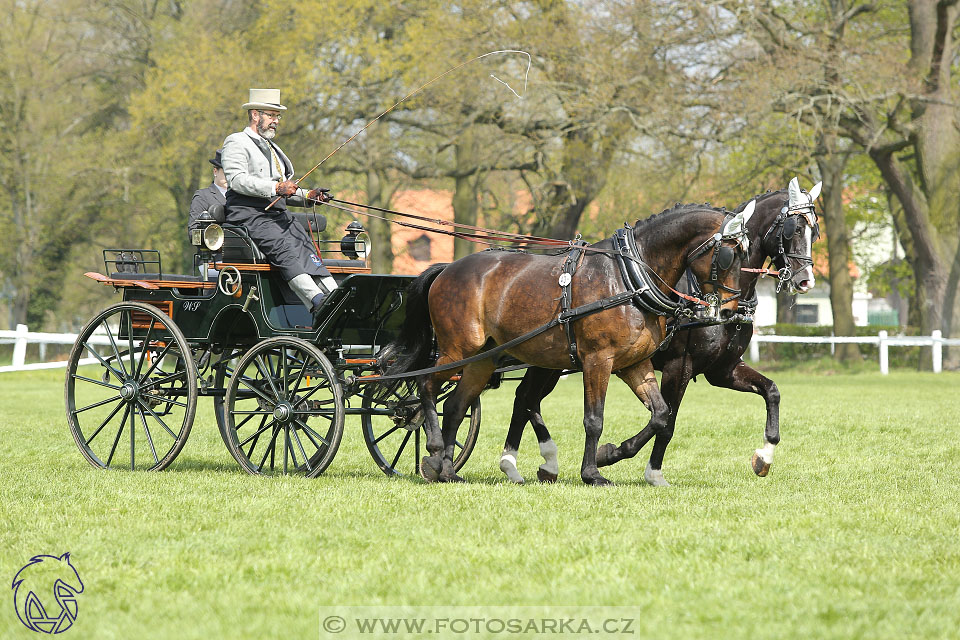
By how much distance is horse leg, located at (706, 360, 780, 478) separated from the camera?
846cm

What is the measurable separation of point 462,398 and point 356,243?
1764mm

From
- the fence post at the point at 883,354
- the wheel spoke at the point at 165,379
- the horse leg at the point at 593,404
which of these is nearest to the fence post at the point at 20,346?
the wheel spoke at the point at 165,379

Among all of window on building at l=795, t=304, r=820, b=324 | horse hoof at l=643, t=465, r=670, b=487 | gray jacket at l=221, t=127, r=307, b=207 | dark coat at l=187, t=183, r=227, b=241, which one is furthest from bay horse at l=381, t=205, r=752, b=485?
window on building at l=795, t=304, r=820, b=324

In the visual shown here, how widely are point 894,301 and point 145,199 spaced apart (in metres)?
42.2

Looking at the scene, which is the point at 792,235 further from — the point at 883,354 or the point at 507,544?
the point at 883,354

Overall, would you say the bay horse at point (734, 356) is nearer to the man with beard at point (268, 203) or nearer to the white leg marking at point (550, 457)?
the white leg marking at point (550, 457)

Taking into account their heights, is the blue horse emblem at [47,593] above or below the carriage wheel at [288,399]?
below

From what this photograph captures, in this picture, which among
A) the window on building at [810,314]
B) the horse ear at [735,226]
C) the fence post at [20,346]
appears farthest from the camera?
the window on building at [810,314]

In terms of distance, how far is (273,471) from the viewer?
892 centimetres

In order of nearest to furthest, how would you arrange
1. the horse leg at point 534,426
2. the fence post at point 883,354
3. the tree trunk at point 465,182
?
the horse leg at point 534,426, the fence post at point 883,354, the tree trunk at point 465,182

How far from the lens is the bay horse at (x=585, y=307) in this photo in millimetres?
7883

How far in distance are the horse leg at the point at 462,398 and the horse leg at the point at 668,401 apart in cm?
121

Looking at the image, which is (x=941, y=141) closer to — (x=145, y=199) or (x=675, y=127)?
(x=675, y=127)

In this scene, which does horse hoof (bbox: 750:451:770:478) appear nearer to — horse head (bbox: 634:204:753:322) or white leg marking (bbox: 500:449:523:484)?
horse head (bbox: 634:204:753:322)
